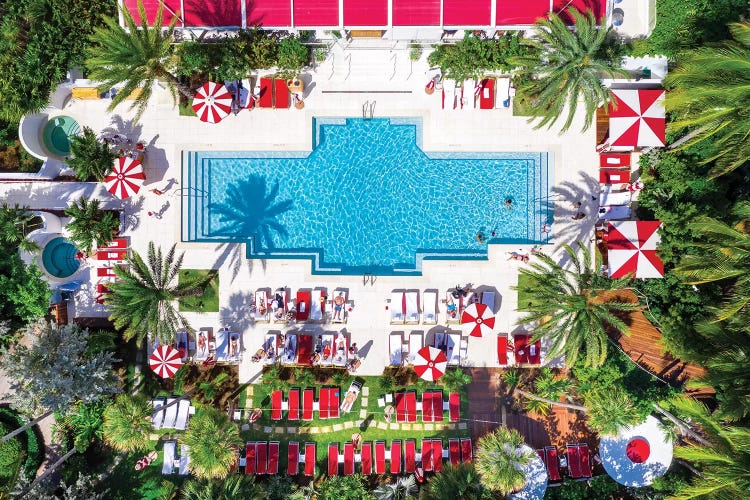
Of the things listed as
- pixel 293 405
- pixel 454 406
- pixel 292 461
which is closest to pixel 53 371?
pixel 293 405

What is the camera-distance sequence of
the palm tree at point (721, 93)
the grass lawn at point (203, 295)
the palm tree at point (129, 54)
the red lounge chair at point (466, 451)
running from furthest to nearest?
the grass lawn at point (203, 295), the red lounge chair at point (466, 451), the palm tree at point (129, 54), the palm tree at point (721, 93)

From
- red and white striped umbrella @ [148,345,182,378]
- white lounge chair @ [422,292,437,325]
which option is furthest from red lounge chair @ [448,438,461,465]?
red and white striped umbrella @ [148,345,182,378]

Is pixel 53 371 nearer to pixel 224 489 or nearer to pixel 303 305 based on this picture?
pixel 224 489

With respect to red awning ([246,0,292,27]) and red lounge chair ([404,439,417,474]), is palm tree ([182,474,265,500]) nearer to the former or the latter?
red lounge chair ([404,439,417,474])

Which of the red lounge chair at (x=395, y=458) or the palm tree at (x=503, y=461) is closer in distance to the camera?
the palm tree at (x=503, y=461)

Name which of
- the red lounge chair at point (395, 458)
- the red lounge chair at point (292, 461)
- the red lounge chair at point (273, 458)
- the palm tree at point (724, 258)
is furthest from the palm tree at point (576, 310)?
the red lounge chair at point (273, 458)

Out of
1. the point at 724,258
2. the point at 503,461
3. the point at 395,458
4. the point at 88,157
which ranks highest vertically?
the point at 88,157

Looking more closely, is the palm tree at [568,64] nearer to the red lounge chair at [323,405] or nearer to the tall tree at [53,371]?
the red lounge chair at [323,405]
